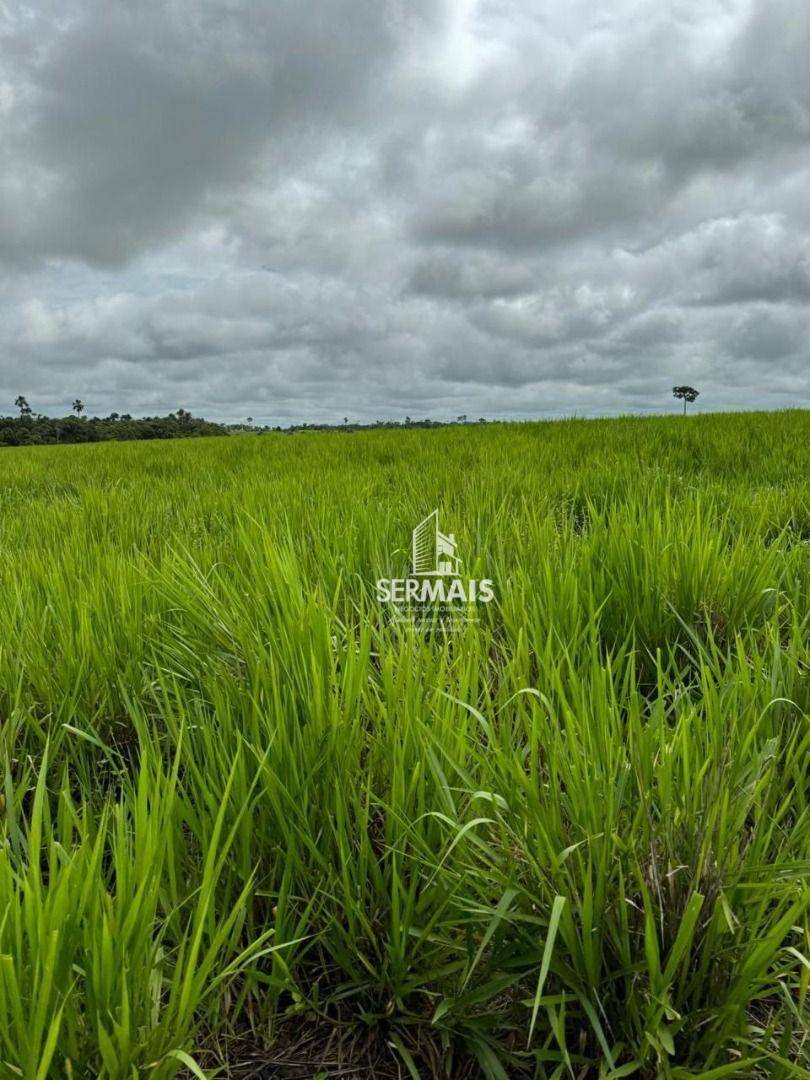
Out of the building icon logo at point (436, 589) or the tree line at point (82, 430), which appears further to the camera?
the tree line at point (82, 430)

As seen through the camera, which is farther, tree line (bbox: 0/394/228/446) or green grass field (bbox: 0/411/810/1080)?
tree line (bbox: 0/394/228/446)

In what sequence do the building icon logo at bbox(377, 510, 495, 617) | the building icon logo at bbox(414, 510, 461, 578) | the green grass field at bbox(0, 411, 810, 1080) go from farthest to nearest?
the building icon logo at bbox(414, 510, 461, 578) < the building icon logo at bbox(377, 510, 495, 617) < the green grass field at bbox(0, 411, 810, 1080)

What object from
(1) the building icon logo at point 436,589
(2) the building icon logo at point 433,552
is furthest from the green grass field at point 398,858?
(2) the building icon logo at point 433,552

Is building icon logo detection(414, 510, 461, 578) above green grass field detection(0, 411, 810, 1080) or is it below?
above

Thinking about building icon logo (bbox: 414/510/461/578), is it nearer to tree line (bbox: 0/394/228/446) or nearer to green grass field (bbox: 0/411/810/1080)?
green grass field (bbox: 0/411/810/1080)

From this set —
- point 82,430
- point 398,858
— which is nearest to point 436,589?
point 398,858

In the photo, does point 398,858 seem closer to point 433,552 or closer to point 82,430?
point 433,552

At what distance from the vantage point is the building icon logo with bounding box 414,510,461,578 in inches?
79.0

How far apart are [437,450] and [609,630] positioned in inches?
175

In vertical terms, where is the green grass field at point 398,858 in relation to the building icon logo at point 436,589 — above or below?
below

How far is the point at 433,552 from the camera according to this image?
2.18 meters

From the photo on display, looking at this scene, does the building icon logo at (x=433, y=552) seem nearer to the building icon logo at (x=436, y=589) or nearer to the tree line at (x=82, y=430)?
the building icon logo at (x=436, y=589)

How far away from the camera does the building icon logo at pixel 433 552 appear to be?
2008 millimetres

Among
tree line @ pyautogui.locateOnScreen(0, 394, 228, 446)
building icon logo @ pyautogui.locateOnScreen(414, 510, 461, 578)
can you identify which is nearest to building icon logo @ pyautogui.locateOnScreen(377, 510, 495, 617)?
building icon logo @ pyautogui.locateOnScreen(414, 510, 461, 578)
